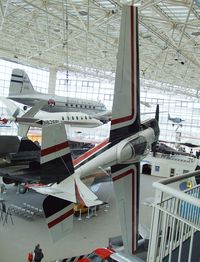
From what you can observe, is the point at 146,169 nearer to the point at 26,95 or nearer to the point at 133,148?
the point at 26,95

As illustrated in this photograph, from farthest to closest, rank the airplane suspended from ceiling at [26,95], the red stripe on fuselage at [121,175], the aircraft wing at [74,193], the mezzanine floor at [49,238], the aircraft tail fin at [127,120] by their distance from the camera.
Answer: the airplane suspended from ceiling at [26,95] < the mezzanine floor at [49,238] < the red stripe on fuselage at [121,175] < the aircraft tail fin at [127,120] < the aircraft wing at [74,193]

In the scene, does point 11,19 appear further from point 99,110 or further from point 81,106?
point 99,110

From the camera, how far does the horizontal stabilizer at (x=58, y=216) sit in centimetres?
463

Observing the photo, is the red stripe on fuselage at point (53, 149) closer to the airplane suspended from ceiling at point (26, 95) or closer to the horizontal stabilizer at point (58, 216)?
the horizontal stabilizer at point (58, 216)

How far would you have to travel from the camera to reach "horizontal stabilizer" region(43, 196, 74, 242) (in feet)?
15.2

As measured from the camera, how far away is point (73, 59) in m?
34.6

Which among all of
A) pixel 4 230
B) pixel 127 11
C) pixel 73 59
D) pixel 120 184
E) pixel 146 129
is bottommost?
pixel 4 230

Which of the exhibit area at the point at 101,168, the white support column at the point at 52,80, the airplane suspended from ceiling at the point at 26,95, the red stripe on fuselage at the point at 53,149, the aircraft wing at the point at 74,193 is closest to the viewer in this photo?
the exhibit area at the point at 101,168

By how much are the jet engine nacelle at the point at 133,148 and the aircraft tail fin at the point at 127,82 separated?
159 millimetres

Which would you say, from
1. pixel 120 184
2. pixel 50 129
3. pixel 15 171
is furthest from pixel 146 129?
pixel 15 171

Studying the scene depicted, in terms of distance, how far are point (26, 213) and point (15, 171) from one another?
16.0ft

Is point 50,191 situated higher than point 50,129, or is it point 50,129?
point 50,129

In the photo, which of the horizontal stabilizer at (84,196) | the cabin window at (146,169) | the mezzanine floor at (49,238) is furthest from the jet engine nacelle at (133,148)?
the cabin window at (146,169)

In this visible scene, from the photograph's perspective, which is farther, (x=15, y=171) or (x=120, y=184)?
(x=15, y=171)
